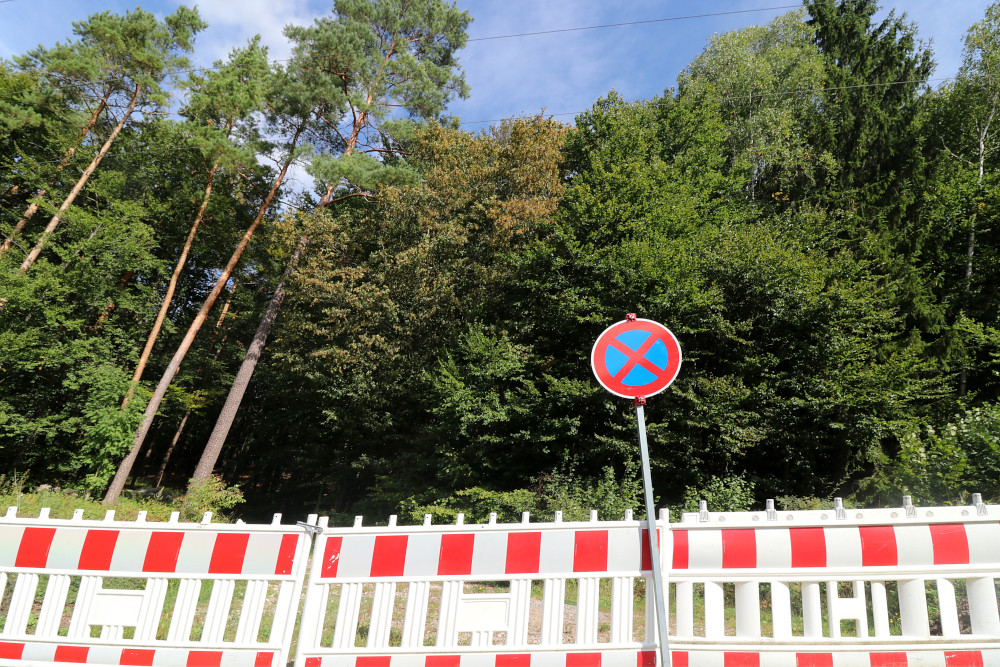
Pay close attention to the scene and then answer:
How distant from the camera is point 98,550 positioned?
11.5ft

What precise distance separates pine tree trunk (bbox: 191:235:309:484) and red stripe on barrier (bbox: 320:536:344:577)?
49.5ft

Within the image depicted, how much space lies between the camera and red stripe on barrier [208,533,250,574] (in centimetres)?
344

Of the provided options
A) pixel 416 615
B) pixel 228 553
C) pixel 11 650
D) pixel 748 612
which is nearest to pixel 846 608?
pixel 748 612

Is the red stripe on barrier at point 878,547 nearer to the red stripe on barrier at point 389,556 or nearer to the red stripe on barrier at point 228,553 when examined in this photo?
the red stripe on barrier at point 389,556

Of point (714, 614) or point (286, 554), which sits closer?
point (714, 614)

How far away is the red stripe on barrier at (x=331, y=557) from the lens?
11.4 ft

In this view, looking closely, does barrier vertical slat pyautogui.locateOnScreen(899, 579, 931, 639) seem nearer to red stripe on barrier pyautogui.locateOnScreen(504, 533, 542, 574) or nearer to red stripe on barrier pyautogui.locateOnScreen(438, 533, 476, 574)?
red stripe on barrier pyautogui.locateOnScreen(504, 533, 542, 574)

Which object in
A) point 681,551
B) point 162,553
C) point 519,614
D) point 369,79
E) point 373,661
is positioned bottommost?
point 373,661

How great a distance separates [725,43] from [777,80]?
303 cm

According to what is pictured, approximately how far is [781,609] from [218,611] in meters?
3.39

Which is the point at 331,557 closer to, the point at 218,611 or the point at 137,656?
the point at 218,611

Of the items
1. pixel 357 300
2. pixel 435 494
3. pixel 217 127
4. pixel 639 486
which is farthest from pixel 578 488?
pixel 217 127

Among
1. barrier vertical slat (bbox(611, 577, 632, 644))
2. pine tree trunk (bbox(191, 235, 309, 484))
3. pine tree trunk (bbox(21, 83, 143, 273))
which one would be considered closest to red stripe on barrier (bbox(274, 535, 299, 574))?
barrier vertical slat (bbox(611, 577, 632, 644))

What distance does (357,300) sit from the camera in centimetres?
1614
